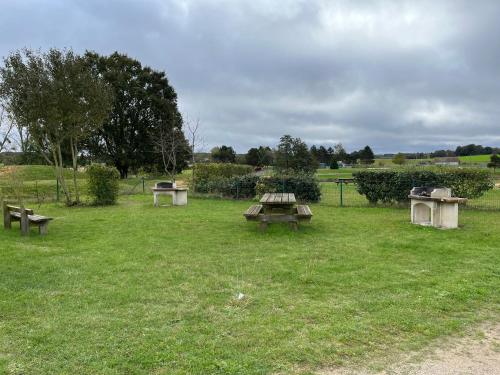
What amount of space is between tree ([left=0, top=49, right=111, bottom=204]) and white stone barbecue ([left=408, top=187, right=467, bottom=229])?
10.7 m

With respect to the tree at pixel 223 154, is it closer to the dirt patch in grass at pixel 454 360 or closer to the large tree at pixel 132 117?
the large tree at pixel 132 117

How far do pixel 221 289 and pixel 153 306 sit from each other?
850 millimetres

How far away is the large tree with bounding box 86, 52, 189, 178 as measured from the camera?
33375 millimetres

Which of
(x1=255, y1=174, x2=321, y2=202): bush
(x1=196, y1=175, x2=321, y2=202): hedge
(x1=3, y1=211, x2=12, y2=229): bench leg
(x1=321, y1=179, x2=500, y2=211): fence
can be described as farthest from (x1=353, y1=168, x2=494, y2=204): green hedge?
(x1=3, y1=211, x2=12, y2=229): bench leg

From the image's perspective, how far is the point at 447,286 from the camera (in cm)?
472

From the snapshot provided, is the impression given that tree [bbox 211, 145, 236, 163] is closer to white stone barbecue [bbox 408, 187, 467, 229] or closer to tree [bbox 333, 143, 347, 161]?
tree [bbox 333, 143, 347, 161]

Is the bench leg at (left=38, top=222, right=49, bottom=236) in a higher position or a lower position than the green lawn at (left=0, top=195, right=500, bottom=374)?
higher

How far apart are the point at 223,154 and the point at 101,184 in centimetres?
5039

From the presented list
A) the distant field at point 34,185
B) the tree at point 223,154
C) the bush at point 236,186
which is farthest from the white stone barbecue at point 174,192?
the tree at point 223,154

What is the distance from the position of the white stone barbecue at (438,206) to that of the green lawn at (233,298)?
0.78m

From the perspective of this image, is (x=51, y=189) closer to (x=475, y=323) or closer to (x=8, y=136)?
(x=8, y=136)

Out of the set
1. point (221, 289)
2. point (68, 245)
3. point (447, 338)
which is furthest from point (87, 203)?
point (447, 338)

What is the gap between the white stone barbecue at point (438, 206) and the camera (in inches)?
355

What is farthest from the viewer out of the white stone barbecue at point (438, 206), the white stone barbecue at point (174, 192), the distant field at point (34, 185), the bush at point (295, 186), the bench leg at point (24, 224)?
the bush at point (295, 186)
